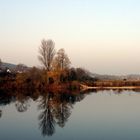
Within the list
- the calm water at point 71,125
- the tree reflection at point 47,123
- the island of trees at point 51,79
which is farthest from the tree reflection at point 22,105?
the island of trees at point 51,79

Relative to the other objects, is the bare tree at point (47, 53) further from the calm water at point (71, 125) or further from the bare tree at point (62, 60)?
the calm water at point (71, 125)

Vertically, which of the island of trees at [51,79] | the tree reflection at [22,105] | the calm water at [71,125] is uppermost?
the island of trees at [51,79]

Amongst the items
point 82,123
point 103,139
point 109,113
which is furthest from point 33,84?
point 103,139

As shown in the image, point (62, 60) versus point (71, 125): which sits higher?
point (62, 60)

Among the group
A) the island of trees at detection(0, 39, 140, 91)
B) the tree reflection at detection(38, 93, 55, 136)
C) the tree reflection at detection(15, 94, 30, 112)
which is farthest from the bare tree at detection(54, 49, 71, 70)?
the tree reflection at detection(38, 93, 55, 136)

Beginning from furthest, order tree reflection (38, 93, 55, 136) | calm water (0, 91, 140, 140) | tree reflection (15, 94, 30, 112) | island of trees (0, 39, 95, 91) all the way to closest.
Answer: island of trees (0, 39, 95, 91) < tree reflection (15, 94, 30, 112) < tree reflection (38, 93, 55, 136) < calm water (0, 91, 140, 140)

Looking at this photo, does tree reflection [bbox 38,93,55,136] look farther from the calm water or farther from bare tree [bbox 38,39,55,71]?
bare tree [bbox 38,39,55,71]

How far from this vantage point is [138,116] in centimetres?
2145

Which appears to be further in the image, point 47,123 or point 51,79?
point 51,79

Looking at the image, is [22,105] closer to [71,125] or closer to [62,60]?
[71,125]

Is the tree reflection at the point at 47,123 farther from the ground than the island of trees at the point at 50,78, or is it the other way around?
the island of trees at the point at 50,78

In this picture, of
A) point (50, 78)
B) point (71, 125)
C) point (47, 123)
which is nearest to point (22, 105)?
point (47, 123)

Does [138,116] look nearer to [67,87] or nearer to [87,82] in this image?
[67,87]

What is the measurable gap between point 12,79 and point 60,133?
38.6 m
